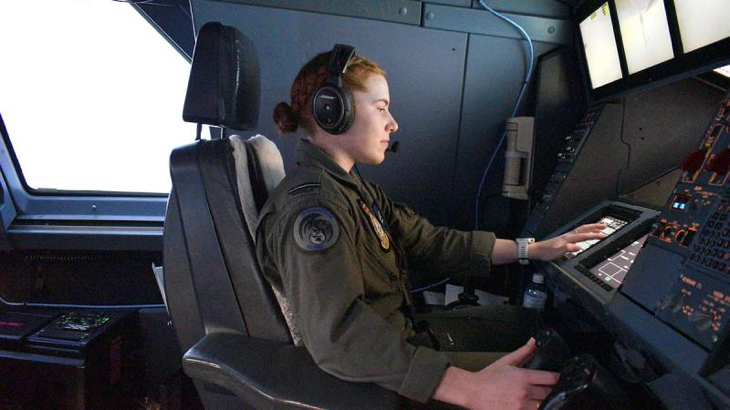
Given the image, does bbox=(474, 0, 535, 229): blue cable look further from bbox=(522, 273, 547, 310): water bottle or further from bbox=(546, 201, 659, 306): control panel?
bbox=(546, 201, 659, 306): control panel

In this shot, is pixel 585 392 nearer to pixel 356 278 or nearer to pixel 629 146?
pixel 356 278

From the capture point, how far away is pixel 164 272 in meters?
1.12

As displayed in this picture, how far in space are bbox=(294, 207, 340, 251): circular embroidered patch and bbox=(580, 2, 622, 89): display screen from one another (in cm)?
126

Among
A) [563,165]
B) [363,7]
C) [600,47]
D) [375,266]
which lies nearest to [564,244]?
[563,165]

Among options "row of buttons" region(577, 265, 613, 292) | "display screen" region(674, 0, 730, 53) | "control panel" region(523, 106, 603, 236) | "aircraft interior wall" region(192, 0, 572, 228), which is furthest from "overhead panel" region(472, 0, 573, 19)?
"row of buttons" region(577, 265, 613, 292)

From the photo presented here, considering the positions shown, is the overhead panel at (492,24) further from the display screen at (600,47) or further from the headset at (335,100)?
the headset at (335,100)

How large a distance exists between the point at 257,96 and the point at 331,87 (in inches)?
12.3

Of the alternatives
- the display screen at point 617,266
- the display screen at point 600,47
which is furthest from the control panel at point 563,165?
the display screen at point 617,266

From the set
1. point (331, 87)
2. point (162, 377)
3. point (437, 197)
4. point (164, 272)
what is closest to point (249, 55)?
point (331, 87)

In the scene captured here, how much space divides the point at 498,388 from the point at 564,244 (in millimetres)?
755

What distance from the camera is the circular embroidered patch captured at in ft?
2.77

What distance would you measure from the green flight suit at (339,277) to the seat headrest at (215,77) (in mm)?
199

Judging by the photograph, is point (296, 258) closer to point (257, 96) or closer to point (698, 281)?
point (257, 96)

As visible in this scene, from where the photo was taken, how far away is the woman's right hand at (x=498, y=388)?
0.77 meters
